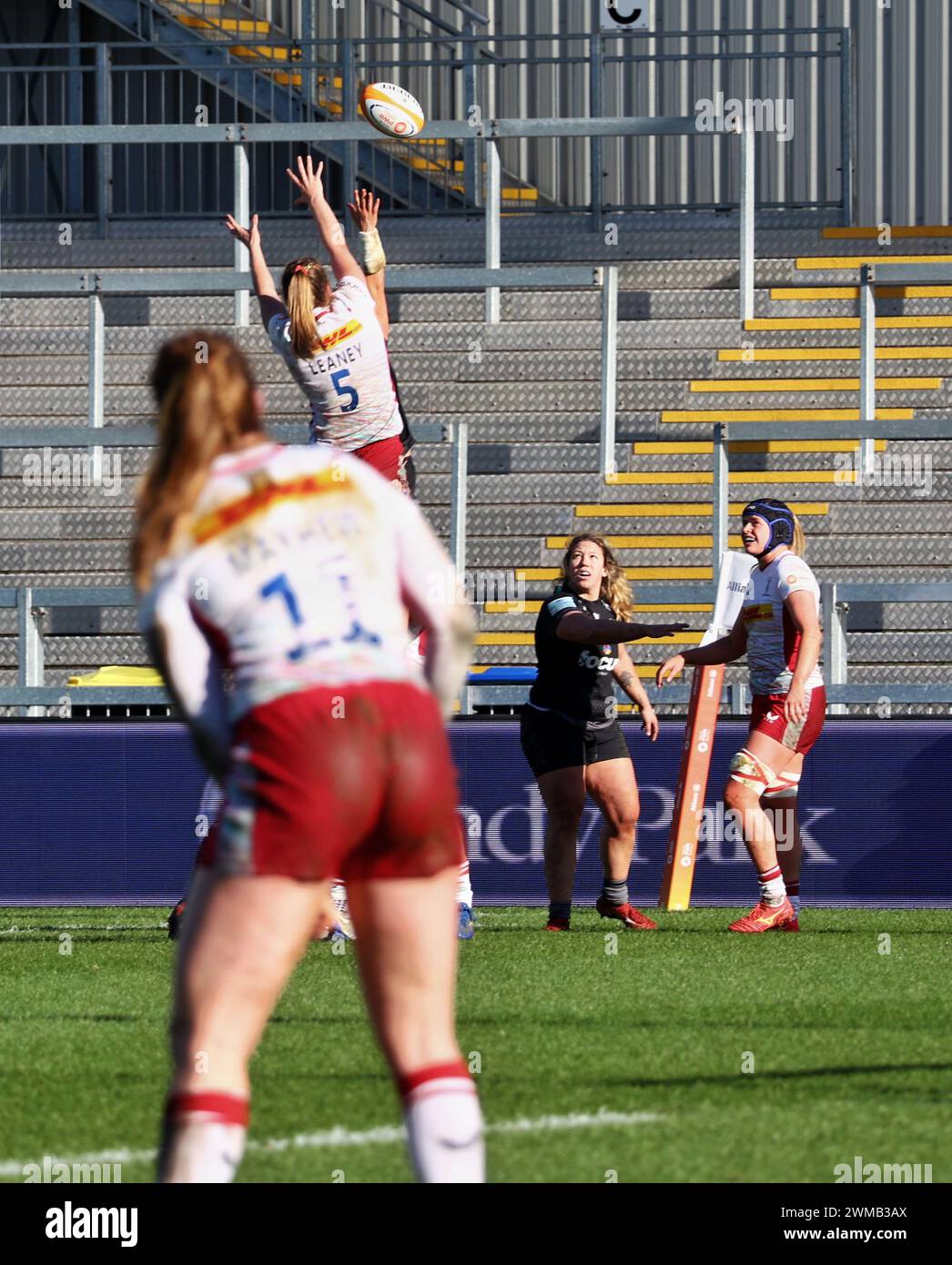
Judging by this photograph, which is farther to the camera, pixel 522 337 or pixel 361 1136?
pixel 522 337

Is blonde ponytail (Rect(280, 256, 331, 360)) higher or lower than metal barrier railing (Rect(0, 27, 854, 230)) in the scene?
lower

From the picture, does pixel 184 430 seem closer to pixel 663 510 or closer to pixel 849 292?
pixel 663 510

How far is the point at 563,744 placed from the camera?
10.7 metres

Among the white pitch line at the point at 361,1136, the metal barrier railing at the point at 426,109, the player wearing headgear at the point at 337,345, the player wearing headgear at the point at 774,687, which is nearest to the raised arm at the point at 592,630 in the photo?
the player wearing headgear at the point at 774,687

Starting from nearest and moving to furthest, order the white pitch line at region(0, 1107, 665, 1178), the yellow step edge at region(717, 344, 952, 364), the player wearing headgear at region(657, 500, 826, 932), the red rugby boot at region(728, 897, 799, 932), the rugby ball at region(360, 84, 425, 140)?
the white pitch line at region(0, 1107, 665, 1178), the player wearing headgear at region(657, 500, 826, 932), the red rugby boot at region(728, 897, 799, 932), the rugby ball at region(360, 84, 425, 140), the yellow step edge at region(717, 344, 952, 364)

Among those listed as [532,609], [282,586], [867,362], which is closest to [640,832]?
[532,609]

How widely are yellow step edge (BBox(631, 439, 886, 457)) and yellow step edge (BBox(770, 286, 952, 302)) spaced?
7.50 feet

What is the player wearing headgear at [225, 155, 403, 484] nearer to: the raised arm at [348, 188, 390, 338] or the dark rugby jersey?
the raised arm at [348, 188, 390, 338]

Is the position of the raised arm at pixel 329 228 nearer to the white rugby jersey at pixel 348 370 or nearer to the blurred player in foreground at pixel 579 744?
the white rugby jersey at pixel 348 370

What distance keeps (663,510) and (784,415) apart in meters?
1.55

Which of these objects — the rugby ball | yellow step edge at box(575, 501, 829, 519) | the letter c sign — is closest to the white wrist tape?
the rugby ball

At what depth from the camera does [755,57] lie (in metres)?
20.5

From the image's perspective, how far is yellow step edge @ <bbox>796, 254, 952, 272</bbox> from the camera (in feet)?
65.0
